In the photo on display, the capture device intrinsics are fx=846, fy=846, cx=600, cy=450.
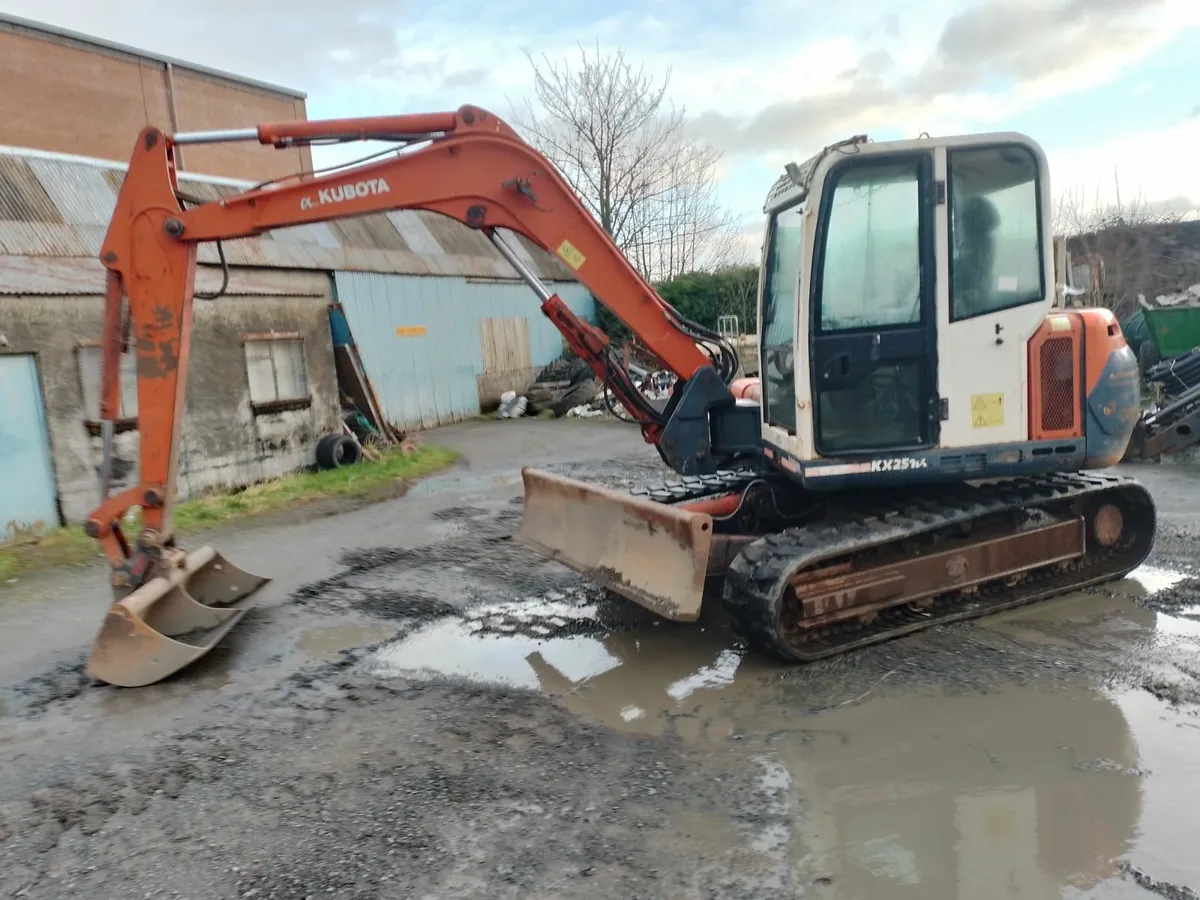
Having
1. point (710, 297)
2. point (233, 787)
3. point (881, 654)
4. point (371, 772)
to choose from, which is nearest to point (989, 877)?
point (881, 654)

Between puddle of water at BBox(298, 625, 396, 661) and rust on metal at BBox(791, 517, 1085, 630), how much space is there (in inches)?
106

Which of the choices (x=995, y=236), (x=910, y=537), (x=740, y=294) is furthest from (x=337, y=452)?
(x=740, y=294)

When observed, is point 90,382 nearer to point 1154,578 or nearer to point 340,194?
point 340,194

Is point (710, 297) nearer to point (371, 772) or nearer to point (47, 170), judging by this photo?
point (47, 170)

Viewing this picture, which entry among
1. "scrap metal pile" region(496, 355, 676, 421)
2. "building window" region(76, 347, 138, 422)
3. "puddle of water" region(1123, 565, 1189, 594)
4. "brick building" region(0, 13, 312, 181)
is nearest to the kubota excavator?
"puddle of water" region(1123, 565, 1189, 594)

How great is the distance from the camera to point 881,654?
477 centimetres

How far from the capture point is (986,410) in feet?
15.9

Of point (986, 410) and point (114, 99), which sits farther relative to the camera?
point (114, 99)

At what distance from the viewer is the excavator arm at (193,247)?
16.4 ft

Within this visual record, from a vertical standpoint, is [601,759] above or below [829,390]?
below

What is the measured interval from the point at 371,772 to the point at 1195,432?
9.38 meters

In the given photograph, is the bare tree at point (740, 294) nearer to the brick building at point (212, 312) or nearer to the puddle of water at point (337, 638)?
the brick building at point (212, 312)

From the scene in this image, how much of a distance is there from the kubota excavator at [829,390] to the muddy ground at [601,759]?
357mm

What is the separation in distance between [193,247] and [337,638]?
8.53 ft
